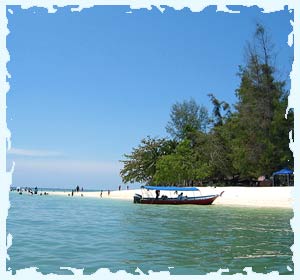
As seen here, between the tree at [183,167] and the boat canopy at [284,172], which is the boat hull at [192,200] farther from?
the tree at [183,167]

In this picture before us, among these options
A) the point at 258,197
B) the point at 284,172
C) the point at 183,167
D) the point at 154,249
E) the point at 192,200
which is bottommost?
→ the point at 154,249

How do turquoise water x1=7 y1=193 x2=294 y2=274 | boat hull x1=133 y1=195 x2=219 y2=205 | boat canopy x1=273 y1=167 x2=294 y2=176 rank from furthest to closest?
boat canopy x1=273 y1=167 x2=294 y2=176 → boat hull x1=133 y1=195 x2=219 y2=205 → turquoise water x1=7 y1=193 x2=294 y2=274

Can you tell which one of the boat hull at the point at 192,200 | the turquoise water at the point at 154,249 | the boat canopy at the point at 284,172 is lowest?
the turquoise water at the point at 154,249

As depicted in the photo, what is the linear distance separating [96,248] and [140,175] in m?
59.0

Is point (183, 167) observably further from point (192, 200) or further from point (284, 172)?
point (192, 200)

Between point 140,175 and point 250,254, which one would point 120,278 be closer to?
point 250,254

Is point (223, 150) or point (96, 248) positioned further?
point (223, 150)

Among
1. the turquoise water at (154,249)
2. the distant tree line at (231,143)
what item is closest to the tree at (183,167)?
the distant tree line at (231,143)

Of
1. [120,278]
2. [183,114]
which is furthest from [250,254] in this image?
[183,114]

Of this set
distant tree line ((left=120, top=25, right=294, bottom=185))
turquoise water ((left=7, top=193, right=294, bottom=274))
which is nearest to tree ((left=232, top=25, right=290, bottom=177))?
distant tree line ((left=120, top=25, right=294, bottom=185))

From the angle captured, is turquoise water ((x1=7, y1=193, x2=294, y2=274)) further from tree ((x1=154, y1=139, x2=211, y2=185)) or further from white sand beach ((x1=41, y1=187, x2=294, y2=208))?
tree ((x1=154, y1=139, x2=211, y2=185))

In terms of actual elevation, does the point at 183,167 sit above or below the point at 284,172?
above

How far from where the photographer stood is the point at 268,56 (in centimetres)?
4912

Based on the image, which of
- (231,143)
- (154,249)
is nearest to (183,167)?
(231,143)
